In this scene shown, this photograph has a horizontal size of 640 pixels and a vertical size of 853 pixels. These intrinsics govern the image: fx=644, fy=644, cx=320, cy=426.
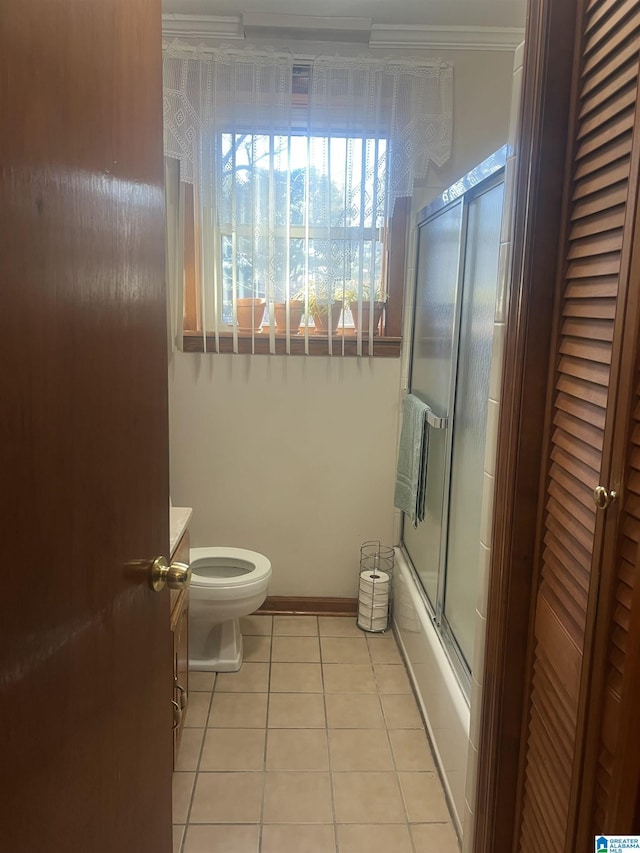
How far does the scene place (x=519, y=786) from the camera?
1415 mm

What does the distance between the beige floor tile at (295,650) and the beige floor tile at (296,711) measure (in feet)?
0.81

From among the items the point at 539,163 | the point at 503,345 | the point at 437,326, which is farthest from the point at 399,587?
the point at 539,163

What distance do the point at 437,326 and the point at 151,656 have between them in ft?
5.60

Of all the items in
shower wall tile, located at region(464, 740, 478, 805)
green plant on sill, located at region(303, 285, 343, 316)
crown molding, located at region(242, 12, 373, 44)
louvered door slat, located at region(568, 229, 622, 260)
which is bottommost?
shower wall tile, located at region(464, 740, 478, 805)

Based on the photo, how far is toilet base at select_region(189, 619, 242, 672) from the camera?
2.57 m

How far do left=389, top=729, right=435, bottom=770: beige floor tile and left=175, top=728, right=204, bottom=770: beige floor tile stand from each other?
0.64 m

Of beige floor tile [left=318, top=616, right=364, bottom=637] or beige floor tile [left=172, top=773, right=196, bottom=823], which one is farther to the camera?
beige floor tile [left=318, top=616, right=364, bottom=637]

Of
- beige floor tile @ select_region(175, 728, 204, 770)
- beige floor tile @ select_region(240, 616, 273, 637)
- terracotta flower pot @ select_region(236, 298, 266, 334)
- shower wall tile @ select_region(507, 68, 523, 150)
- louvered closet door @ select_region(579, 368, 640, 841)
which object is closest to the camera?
louvered closet door @ select_region(579, 368, 640, 841)

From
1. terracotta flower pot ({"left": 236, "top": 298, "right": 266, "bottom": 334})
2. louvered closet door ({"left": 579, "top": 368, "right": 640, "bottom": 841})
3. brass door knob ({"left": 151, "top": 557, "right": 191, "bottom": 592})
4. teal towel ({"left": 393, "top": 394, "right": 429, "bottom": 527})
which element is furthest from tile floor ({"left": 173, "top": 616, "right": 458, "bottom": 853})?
terracotta flower pot ({"left": 236, "top": 298, "right": 266, "bottom": 334})

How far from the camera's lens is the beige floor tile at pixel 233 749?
2.04 meters

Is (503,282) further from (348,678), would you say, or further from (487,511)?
(348,678)

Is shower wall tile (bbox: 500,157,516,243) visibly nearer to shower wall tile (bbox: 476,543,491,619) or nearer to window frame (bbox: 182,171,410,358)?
shower wall tile (bbox: 476,543,491,619)

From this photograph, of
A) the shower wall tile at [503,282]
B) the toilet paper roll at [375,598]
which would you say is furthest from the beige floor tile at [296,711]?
the shower wall tile at [503,282]

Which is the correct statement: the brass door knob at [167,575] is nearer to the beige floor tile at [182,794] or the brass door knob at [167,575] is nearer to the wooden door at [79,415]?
the wooden door at [79,415]
